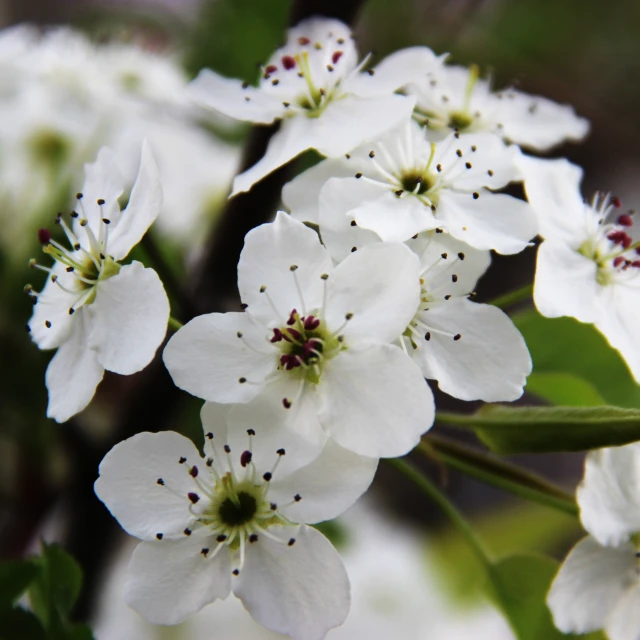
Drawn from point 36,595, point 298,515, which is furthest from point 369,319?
point 36,595

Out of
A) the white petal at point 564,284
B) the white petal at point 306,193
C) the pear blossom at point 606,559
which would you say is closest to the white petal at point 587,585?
the pear blossom at point 606,559

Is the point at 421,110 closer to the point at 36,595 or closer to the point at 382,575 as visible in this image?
the point at 36,595

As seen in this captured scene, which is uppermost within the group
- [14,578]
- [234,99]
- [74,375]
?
[234,99]

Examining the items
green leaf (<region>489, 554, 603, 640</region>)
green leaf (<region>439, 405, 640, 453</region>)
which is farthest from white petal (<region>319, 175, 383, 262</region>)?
green leaf (<region>489, 554, 603, 640</region>)

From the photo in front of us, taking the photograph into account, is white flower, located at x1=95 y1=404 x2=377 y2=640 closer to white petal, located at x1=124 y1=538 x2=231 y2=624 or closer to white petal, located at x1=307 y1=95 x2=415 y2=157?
white petal, located at x1=124 y1=538 x2=231 y2=624

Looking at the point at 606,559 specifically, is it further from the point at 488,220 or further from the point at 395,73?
the point at 395,73

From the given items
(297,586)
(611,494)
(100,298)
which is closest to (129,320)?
(100,298)

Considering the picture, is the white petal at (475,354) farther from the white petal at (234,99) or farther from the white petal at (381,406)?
the white petal at (234,99)
